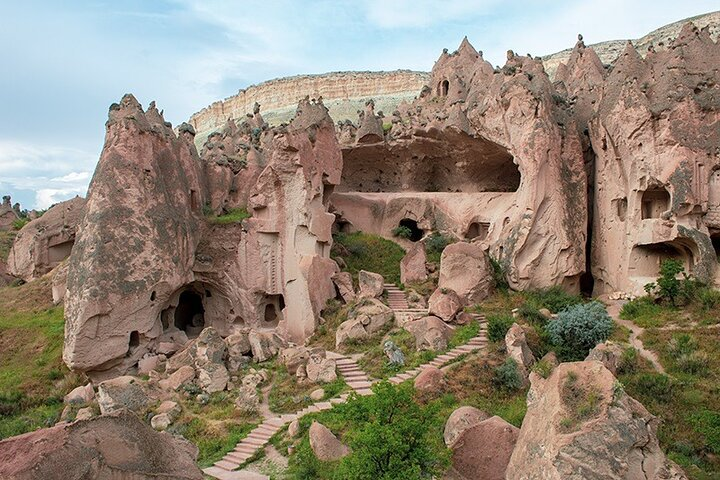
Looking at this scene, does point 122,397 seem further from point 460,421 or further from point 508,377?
point 508,377

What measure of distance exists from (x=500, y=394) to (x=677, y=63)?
46.7 feet

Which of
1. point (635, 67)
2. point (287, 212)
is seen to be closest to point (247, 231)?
point (287, 212)

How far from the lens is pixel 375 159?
31109 millimetres

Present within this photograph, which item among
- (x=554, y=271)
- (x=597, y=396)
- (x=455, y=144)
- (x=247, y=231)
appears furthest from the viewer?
(x=455, y=144)

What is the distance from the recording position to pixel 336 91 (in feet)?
222

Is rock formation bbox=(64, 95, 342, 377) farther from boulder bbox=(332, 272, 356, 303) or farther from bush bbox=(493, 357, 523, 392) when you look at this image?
bush bbox=(493, 357, 523, 392)

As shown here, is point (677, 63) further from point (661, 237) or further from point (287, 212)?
point (287, 212)

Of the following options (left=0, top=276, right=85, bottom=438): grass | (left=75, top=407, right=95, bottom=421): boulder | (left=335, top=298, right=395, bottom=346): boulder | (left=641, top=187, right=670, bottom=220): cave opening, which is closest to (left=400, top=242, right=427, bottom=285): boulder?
(left=335, top=298, right=395, bottom=346): boulder

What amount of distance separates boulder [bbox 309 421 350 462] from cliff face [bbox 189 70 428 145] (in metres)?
50.9

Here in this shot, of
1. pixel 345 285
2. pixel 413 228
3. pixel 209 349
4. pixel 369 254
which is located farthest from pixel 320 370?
pixel 413 228

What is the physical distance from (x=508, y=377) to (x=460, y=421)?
421cm

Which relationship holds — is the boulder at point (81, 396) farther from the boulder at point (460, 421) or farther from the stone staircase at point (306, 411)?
the boulder at point (460, 421)

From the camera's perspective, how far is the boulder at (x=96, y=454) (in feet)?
20.4

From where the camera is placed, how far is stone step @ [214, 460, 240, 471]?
502 inches
